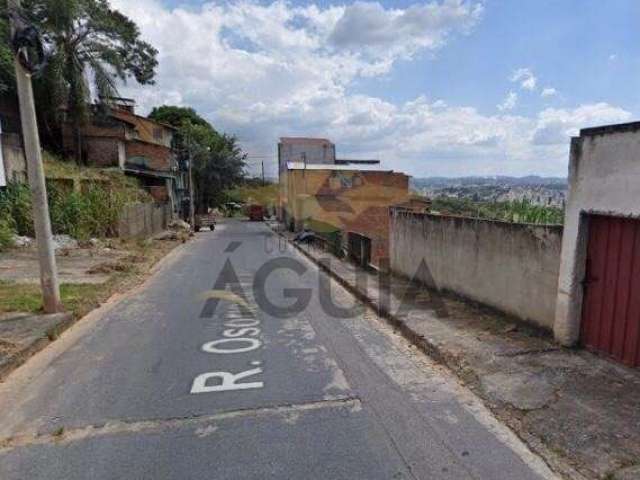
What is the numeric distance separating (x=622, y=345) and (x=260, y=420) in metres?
4.03

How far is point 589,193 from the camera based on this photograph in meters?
4.98

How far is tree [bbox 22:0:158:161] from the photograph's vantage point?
23.1 m

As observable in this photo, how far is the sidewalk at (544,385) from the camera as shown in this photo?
326 centimetres

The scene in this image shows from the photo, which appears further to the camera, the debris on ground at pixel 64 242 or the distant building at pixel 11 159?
the distant building at pixel 11 159

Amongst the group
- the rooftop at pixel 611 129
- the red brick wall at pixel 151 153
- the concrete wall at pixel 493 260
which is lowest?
the concrete wall at pixel 493 260

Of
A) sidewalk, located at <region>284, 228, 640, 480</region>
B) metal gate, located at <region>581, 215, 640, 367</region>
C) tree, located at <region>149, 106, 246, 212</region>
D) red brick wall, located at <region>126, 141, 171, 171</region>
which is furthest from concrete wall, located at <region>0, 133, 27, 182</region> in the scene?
tree, located at <region>149, 106, 246, 212</region>

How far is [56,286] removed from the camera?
7.08 m

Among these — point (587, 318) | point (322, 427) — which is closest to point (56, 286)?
point (322, 427)

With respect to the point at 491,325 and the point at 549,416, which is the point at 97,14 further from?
the point at 549,416

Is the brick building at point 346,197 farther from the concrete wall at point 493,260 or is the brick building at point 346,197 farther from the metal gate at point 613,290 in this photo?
the metal gate at point 613,290

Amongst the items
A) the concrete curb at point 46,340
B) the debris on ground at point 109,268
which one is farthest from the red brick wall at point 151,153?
the concrete curb at point 46,340

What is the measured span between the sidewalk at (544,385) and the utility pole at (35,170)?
18.5ft

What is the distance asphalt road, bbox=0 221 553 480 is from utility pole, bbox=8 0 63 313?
3.42ft

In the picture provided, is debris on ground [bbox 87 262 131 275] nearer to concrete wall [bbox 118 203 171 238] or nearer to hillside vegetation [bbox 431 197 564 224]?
concrete wall [bbox 118 203 171 238]
